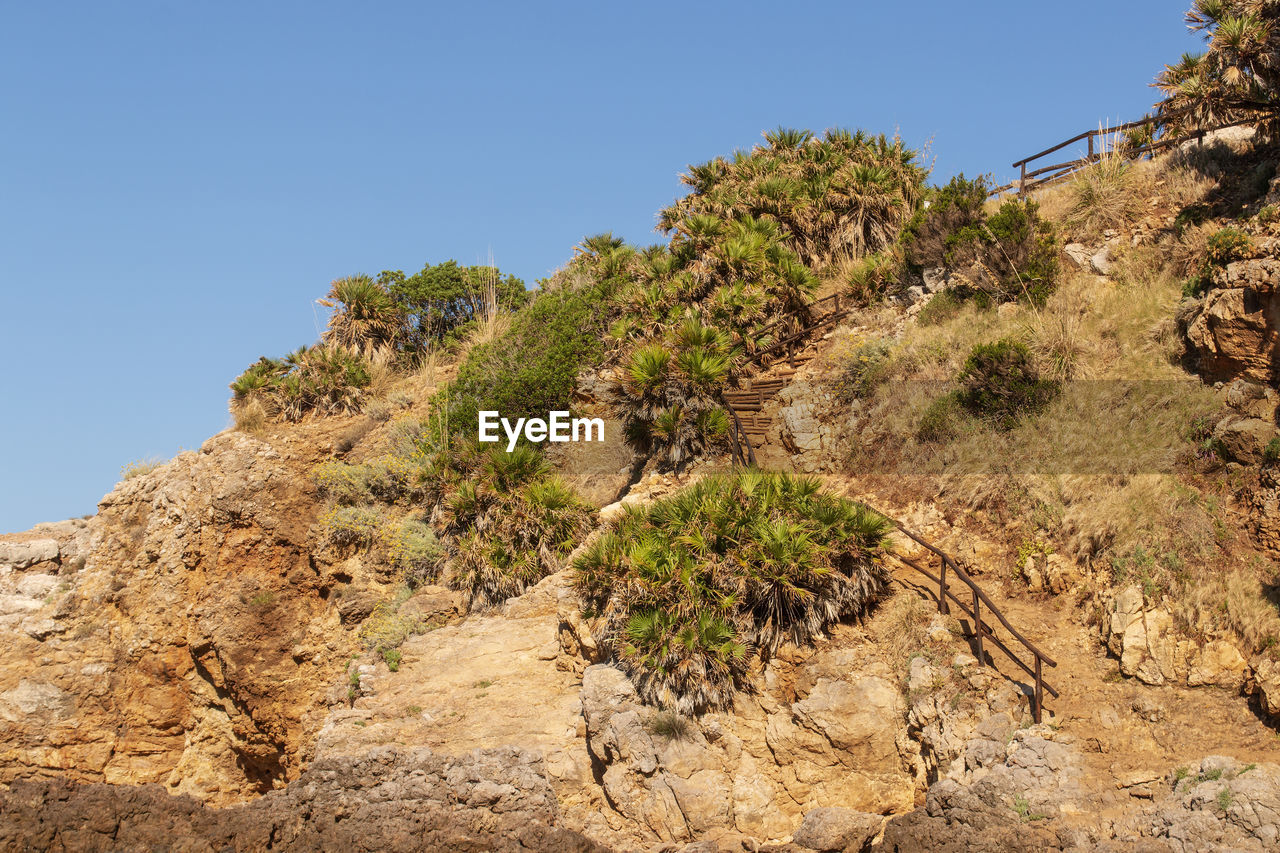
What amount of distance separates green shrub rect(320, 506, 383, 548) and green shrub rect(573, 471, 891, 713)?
8.00 meters

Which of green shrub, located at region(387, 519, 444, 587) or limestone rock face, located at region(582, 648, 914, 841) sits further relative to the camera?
green shrub, located at region(387, 519, 444, 587)

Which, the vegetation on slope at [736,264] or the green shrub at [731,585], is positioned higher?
the vegetation on slope at [736,264]

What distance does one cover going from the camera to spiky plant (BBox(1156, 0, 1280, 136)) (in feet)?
49.5

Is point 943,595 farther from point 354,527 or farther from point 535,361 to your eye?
point 535,361

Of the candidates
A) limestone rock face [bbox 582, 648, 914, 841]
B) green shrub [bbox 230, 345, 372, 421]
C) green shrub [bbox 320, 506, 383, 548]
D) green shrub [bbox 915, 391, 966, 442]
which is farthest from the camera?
green shrub [bbox 230, 345, 372, 421]

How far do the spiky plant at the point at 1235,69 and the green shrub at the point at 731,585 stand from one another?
10.5m

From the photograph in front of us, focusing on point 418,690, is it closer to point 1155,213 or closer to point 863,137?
point 1155,213

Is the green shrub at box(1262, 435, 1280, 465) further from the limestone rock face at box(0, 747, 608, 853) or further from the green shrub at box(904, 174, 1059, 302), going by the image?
the limestone rock face at box(0, 747, 608, 853)

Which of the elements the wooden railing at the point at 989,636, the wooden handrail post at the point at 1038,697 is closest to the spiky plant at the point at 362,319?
the wooden railing at the point at 989,636

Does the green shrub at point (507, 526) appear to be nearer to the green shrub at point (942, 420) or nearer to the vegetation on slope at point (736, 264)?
the vegetation on slope at point (736, 264)

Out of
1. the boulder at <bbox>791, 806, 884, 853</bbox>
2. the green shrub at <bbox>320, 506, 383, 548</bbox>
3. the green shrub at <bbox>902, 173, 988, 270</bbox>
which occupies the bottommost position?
the boulder at <bbox>791, 806, 884, 853</bbox>

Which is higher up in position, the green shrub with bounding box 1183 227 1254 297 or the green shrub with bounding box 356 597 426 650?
the green shrub with bounding box 1183 227 1254 297

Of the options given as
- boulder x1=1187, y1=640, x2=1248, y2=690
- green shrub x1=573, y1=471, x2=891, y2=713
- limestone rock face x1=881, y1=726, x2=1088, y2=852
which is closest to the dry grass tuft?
green shrub x1=573, y1=471, x2=891, y2=713

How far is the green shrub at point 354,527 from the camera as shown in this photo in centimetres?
1897
